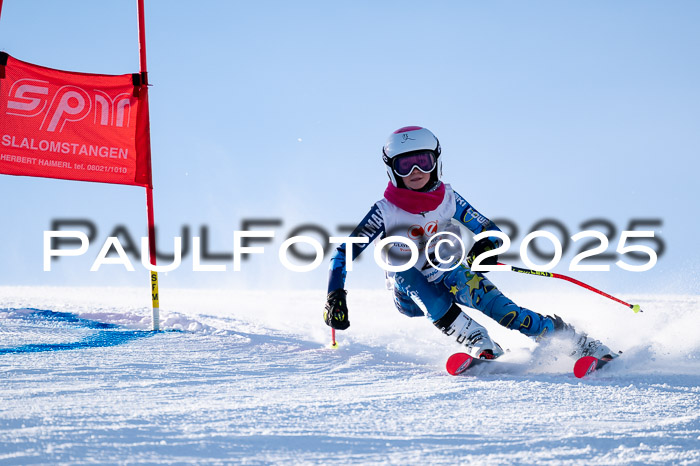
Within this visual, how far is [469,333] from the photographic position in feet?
13.3

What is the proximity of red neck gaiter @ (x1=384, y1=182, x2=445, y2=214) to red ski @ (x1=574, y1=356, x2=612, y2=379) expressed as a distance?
4.29ft

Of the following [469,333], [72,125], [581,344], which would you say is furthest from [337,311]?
[72,125]

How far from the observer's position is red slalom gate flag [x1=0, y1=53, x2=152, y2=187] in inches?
A: 253

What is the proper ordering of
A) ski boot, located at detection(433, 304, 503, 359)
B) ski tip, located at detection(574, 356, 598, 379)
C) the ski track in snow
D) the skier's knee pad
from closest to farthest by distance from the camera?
the ski track in snow < ski tip, located at detection(574, 356, 598, 379) < ski boot, located at detection(433, 304, 503, 359) < the skier's knee pad

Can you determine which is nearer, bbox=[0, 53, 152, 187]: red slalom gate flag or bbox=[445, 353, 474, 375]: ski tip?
bbox=[445, 353, 474, 375]: ski tip

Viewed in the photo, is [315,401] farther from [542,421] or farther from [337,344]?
[337,344]

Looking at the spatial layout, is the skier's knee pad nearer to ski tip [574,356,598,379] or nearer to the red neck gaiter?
the red neck gaiter

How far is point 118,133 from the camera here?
268 inches

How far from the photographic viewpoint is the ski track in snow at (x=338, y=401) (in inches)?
75.8

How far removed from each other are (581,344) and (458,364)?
98 cm

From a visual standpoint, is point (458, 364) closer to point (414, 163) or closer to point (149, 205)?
point (414, 163)

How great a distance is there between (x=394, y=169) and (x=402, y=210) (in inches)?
10.9

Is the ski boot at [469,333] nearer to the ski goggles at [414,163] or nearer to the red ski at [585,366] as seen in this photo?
the red ski at [585,366]

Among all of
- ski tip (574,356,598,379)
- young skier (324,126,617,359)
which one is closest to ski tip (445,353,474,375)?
young skier (324,126,617,359)
